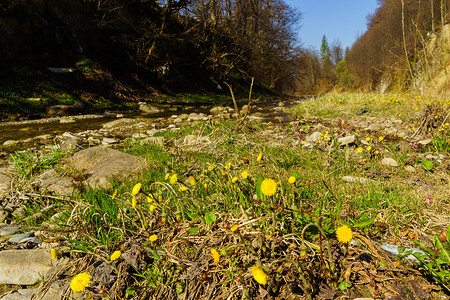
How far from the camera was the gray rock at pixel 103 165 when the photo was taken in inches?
88.5

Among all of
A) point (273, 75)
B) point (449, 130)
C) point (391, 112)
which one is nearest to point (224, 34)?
point (273, 75)

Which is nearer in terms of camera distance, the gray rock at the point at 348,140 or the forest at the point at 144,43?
the gray rock at the point at 348,140

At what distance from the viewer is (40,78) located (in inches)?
326

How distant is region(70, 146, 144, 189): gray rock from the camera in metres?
2.25

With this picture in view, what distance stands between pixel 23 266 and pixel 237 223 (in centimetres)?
119

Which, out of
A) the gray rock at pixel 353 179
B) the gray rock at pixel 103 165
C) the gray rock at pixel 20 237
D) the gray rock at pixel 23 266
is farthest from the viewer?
the gray rock at pixel 103 165

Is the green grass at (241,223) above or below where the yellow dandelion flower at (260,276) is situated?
below

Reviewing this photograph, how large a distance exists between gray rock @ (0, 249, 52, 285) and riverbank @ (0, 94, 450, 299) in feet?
0.31

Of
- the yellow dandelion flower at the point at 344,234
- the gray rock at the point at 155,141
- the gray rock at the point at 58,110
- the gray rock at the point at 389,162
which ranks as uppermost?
the gray rock at the point at 58,110

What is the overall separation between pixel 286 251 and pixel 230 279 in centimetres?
30

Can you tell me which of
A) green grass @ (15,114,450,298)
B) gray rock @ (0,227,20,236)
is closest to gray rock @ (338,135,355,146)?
green grass @ (15,114,450,298)

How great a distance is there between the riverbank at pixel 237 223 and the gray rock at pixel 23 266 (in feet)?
0.31

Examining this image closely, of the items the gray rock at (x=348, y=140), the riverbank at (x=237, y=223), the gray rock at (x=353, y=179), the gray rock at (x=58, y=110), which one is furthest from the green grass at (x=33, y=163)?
the gray rock at (x=58, y=110)

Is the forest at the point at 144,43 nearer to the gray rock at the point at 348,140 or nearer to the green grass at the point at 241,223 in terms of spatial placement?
the gray rock at the point at 348,140
